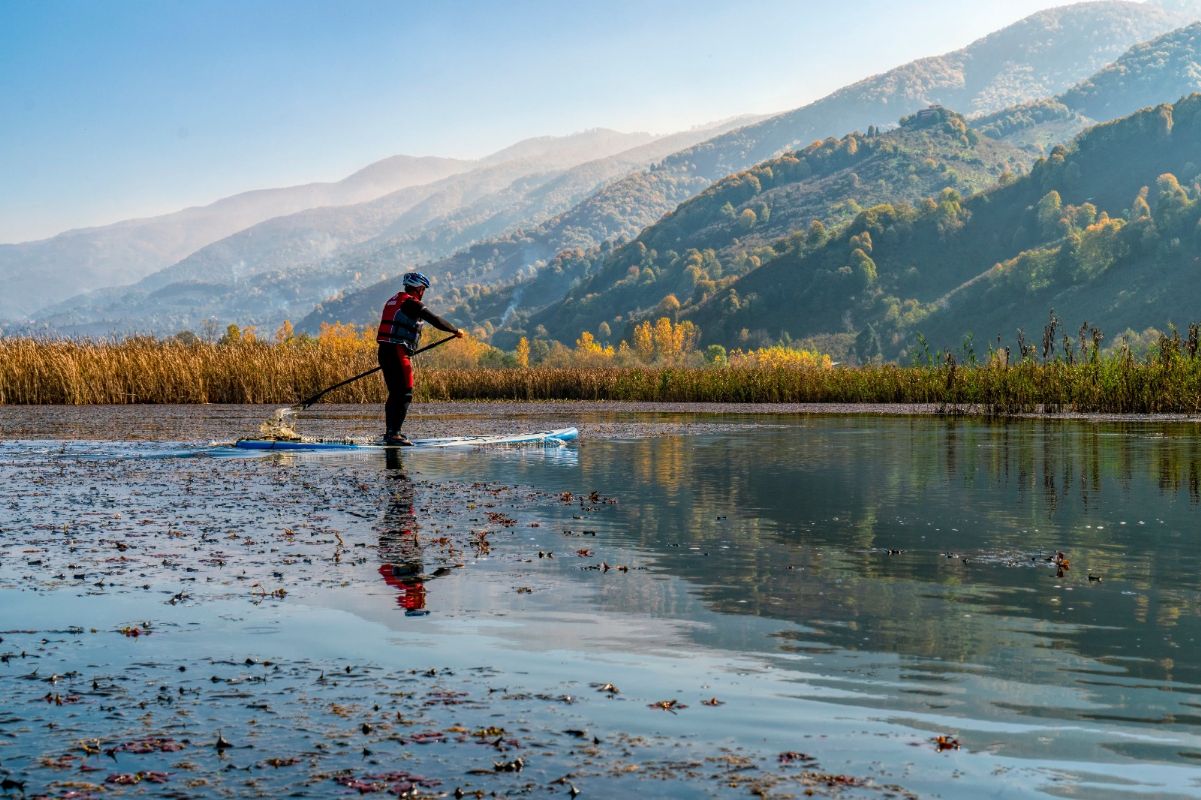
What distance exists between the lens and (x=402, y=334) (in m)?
23.7

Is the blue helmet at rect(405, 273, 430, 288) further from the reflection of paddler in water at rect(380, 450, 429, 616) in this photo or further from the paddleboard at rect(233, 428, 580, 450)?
the reflection of paddler in water at rect(380, 450, 429, 616)

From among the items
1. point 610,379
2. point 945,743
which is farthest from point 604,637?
point 610,379

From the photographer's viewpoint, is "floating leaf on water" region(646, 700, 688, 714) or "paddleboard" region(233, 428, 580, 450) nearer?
"floating leaf on water" region(646, 700, 688, 714)

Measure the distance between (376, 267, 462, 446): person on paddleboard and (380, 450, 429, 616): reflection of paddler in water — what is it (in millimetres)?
6992

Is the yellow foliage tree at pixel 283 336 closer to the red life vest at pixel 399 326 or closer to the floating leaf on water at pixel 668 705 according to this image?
the red life vest at pixel 399 326

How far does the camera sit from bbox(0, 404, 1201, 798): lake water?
561cm

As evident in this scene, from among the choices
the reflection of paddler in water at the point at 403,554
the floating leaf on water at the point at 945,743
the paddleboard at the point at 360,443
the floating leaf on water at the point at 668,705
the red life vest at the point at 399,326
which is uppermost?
the red life vest at the point at 399,326

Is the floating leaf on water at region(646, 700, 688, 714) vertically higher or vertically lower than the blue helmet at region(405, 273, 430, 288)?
lower

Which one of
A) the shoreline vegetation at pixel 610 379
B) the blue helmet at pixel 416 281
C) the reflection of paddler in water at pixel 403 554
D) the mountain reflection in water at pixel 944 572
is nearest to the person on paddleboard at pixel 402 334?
the blue helmet at pixel 416 281

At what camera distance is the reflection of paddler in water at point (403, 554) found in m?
9.52

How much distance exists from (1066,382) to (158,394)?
99.3ft

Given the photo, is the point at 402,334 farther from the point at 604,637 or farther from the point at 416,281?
the point at 604,637

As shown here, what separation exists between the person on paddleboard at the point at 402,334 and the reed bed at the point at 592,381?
67.4 ft

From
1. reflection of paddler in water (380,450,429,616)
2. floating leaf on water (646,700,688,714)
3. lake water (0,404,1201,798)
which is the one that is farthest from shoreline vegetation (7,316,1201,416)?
floating leaf on water (646,700,688,714)
